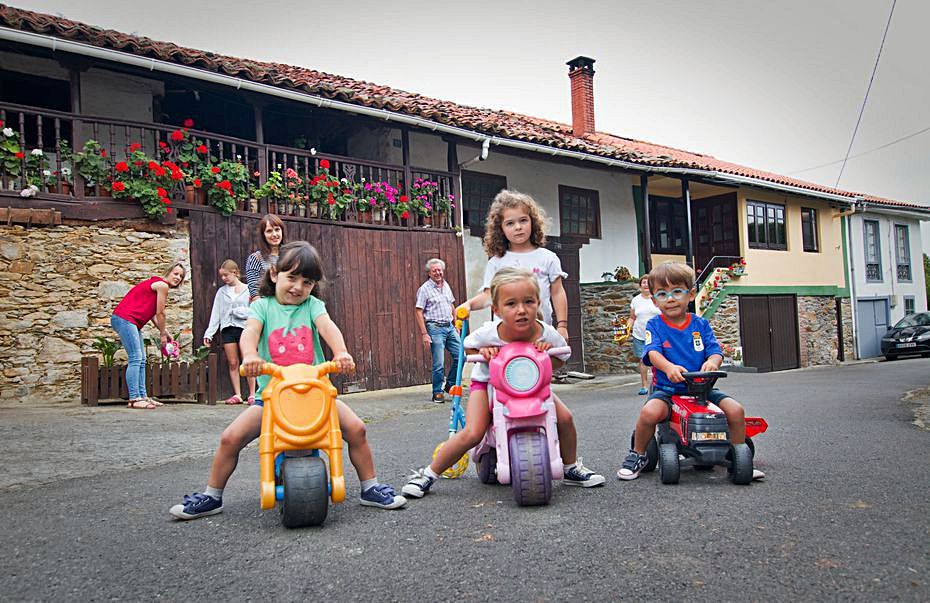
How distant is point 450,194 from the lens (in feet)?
39.8

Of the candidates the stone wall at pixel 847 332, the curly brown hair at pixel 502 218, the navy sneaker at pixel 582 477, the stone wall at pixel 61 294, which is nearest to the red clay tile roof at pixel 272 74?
the stone wall at pixel 61 294

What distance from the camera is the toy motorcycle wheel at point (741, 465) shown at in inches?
139

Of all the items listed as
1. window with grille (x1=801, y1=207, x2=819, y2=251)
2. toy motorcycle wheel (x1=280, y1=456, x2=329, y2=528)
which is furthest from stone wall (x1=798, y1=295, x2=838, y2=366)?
toy motorcycle wheel (x1=280, y1=456, x2=329, y2=528)

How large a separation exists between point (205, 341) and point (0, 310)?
7.32 feet

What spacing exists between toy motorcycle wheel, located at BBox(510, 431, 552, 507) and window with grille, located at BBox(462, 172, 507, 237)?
392 inches

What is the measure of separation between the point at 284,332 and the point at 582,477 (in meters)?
A: 1.76

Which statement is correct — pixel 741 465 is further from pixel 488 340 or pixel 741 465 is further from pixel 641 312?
pixel 641 312

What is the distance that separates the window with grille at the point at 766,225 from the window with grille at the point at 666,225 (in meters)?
1.94

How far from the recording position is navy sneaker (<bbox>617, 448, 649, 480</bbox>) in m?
3.81

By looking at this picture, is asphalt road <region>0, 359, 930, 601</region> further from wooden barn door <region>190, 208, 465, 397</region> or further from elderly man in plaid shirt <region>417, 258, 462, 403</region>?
wooden barn door <region>190, 208, 465, 397</region>

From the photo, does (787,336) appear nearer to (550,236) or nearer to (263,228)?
(550,236)

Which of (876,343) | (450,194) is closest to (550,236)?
(450,194)

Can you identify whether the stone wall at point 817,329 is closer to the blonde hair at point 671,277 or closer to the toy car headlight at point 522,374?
the blonde hair at point 671,277

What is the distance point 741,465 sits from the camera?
139 inches
